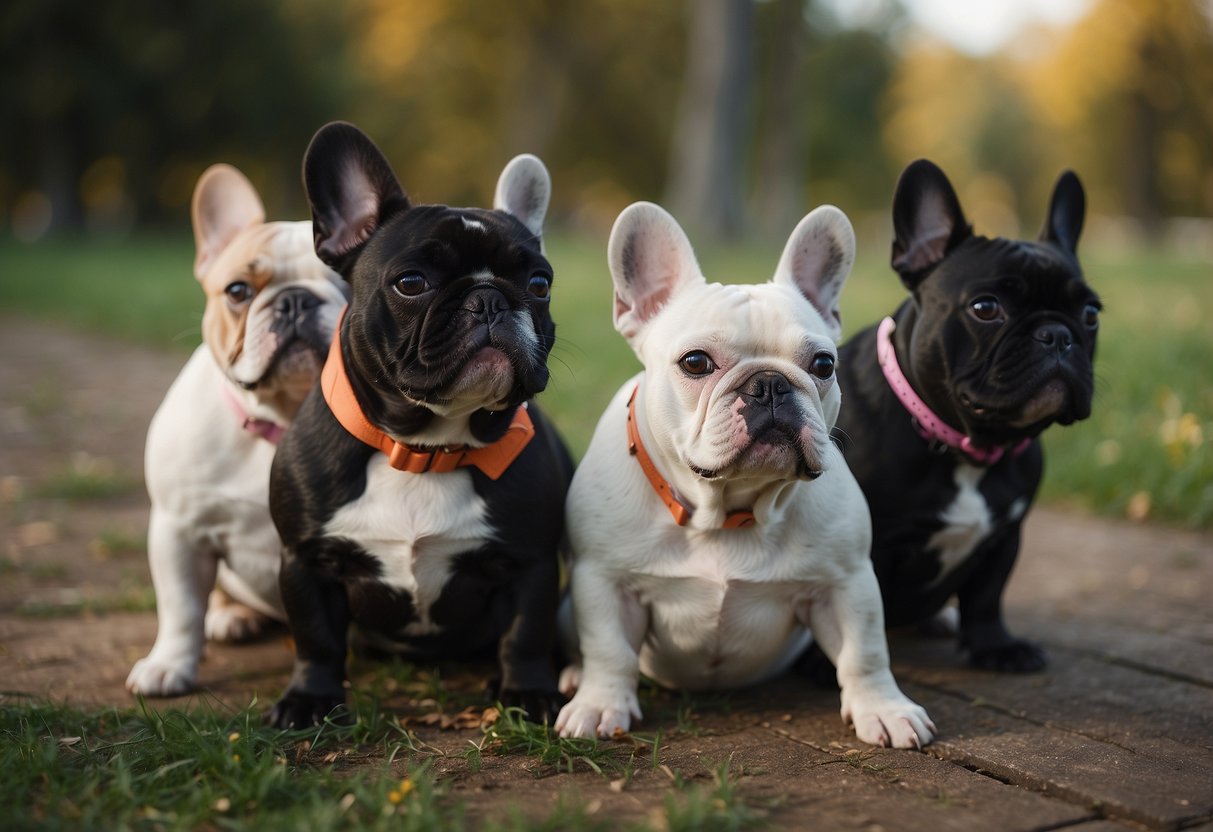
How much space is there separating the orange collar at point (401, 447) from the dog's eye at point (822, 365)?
0.76 m

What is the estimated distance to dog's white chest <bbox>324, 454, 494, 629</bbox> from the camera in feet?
9.23

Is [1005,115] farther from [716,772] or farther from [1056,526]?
[716,772]

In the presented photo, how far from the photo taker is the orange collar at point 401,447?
2818 mm

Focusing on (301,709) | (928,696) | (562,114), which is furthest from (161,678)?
(562,114)

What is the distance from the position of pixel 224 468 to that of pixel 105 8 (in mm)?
26523

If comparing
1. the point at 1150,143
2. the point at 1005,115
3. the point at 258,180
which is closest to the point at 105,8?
the point at 258,180

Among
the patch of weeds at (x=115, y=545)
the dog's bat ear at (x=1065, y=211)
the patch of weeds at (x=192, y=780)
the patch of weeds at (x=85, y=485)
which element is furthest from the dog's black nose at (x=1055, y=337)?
the patch of weeds at (x=85, y=485)

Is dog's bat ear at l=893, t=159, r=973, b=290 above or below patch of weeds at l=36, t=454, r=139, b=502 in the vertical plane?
above

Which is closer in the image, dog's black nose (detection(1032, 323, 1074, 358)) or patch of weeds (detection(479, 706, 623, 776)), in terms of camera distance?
patch of weeds (detection(479, 706, 623, 776))

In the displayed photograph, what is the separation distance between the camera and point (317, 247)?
2.93 m

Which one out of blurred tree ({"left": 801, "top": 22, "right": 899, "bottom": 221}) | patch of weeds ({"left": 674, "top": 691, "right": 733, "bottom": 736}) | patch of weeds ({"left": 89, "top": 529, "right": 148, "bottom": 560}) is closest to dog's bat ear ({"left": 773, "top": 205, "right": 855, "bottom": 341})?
→ patch of weeds ({"left": 674, "top": 691, "right": 733, "bottom": 736})

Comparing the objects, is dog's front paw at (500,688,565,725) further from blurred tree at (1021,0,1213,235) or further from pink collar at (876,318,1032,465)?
blurred tree at (1021,0,1213,235)

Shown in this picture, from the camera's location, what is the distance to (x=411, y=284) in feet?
8.80

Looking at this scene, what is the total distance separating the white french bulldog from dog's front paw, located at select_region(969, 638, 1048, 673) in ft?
2.07
